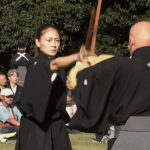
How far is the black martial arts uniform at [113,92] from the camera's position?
4.30 meters

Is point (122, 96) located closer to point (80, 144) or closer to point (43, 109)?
point (43, 109)

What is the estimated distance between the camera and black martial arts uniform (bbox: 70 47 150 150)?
4.30 meters

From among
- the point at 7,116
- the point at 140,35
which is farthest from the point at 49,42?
the point at 7,116

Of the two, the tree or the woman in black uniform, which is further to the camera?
the tree

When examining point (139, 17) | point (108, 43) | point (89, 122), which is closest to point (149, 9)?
point (139, 17)

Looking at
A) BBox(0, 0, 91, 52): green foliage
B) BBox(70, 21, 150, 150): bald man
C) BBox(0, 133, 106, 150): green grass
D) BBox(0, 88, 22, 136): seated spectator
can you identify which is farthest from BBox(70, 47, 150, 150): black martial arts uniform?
BBox(0, 0, 91, 52): green foliage

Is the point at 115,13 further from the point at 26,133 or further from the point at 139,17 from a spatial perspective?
the point at 26,133

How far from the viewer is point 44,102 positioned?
515 cm

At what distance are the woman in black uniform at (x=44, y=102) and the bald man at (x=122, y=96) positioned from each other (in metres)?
0.59

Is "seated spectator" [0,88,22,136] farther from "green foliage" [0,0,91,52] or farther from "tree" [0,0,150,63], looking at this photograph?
"tree" [0,0,150,63]

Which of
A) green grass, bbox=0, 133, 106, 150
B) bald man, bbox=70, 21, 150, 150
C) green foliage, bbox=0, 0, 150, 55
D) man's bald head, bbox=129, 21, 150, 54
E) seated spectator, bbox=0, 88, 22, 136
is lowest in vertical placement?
green grass, bbox=0, 133, 106, 150

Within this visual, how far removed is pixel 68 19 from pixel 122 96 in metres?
13.1

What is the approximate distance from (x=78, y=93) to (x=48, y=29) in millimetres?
1148

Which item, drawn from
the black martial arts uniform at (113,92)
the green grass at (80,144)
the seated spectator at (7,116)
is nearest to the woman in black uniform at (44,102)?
the black martial arts uniform at (113,92)
